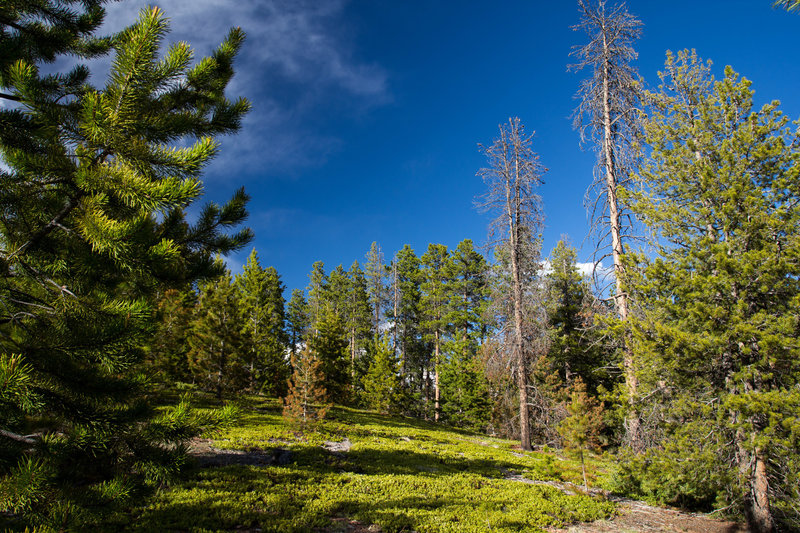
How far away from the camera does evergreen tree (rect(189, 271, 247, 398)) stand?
59.0ft

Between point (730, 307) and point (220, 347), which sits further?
point (220, 347)

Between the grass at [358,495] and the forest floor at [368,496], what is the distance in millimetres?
22

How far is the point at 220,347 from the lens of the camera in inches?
720

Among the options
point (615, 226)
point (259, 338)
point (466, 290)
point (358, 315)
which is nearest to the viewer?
point (615, 226)

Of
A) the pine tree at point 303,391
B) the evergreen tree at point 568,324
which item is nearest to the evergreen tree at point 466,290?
the evergreen tree at point 568,324

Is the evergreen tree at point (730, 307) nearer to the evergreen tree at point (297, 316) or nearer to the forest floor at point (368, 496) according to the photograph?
the forest floor at point (368, 496)

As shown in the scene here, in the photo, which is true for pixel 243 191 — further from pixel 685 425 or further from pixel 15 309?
pixel 685 425

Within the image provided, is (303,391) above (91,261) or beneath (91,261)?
beneath

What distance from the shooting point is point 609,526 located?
284 inches

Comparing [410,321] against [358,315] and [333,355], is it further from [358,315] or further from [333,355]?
[333,355]

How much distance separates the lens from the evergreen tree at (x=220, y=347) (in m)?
18.0

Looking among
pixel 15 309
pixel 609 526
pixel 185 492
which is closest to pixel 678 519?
pixel 609 526

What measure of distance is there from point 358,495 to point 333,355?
18.5 metres

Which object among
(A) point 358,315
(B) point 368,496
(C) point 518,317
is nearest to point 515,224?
(C) point 518,317
